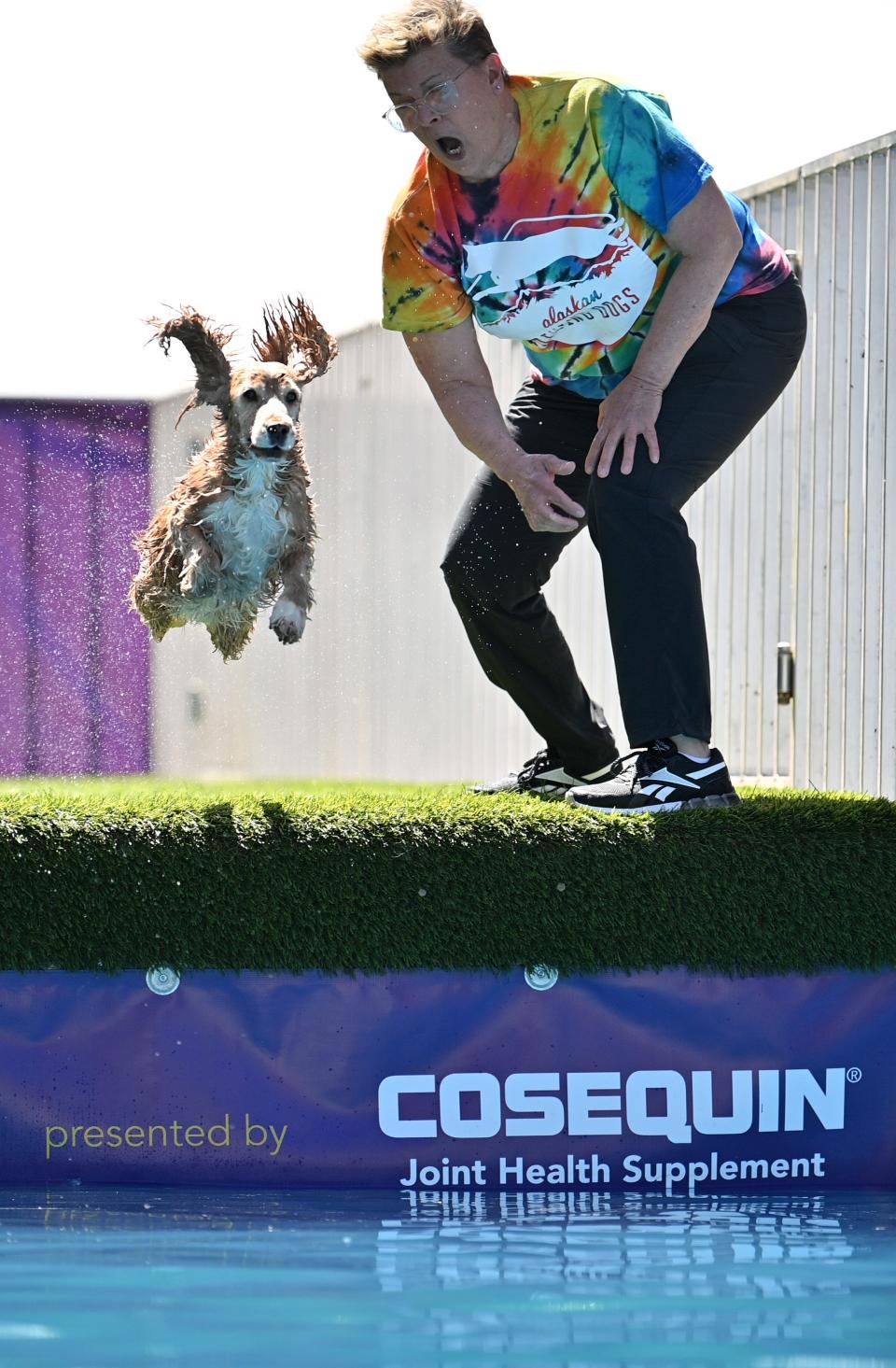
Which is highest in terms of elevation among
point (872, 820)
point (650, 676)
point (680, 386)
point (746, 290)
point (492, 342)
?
point (492, 342)

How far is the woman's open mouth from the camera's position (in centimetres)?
277

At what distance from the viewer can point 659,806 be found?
9.48ft

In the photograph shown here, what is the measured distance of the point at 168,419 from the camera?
20.2ft

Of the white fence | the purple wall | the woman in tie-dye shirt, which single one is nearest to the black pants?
the woman in tie-dye shirt

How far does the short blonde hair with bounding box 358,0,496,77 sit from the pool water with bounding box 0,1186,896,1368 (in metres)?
2.01

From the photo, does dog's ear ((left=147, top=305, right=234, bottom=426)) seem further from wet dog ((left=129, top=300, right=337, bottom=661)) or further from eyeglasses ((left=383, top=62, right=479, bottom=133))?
eyeglasses ((left=383, top=62, right=479, bottom=133))

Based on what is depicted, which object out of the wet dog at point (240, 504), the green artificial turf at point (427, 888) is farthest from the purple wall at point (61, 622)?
the green artificial turf at point (427, 888)

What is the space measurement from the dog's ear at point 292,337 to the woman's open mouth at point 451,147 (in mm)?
836

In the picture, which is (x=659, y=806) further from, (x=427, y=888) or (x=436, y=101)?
(x=436, y=101)

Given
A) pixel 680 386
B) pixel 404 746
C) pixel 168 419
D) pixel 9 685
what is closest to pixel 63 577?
pixel 9 685

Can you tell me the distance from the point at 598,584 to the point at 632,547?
3.94 metres

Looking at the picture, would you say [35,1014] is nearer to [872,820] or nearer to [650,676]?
[650,676]

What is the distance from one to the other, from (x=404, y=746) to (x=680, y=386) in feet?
16.1

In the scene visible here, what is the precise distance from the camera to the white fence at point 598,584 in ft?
16.7
